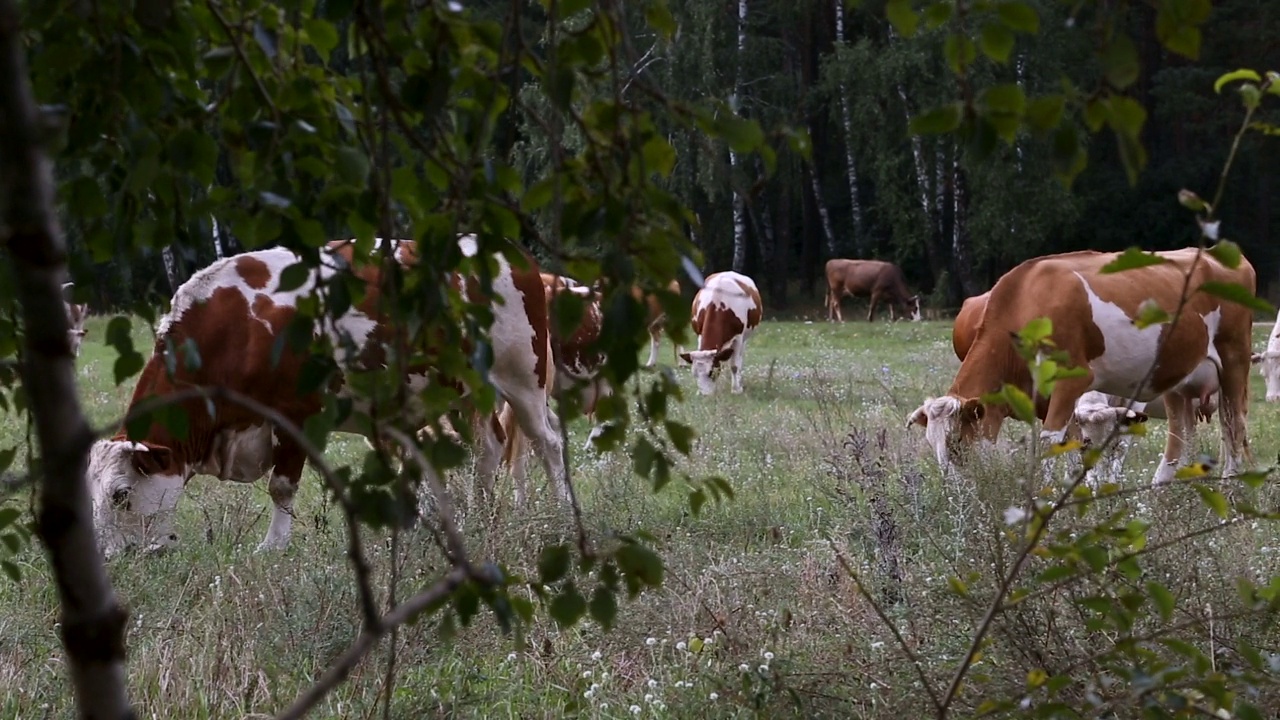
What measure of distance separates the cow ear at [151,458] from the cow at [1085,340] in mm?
3917

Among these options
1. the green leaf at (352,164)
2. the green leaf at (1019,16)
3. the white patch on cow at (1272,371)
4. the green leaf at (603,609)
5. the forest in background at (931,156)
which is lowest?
the forest in background at (931,156)

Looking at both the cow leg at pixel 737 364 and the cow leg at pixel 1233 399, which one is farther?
the cow leg at pixel 737 364

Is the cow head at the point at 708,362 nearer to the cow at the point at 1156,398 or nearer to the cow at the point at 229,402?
the cow at the point at 1156,398

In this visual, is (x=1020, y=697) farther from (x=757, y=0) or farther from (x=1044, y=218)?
(x=757, y=0)

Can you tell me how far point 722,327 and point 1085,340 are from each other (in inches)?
336

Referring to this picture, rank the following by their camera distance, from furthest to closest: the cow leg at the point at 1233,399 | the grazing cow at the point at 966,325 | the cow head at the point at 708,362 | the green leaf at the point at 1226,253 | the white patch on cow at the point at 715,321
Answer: the white patch on cow at the point at 715,321 → the cow head at the point at 708,362 → the grazing cow at the point at 966,325 → the cow leg at the point at 1233,399 → the green leaf at the point at 1226,253

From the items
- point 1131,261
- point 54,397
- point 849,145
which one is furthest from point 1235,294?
point 849,145

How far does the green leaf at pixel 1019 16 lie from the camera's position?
137 centimetres

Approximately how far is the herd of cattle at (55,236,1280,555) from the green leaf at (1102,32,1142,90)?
123 inches

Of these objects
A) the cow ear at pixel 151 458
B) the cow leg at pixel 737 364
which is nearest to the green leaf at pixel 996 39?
the cow ear at pixel 151 458

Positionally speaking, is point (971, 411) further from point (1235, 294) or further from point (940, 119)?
point (940, 119)

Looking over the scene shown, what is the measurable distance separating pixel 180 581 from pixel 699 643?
8.73ft

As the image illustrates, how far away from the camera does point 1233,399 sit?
845 centimetres

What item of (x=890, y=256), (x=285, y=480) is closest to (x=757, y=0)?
(x=890, y=256)
